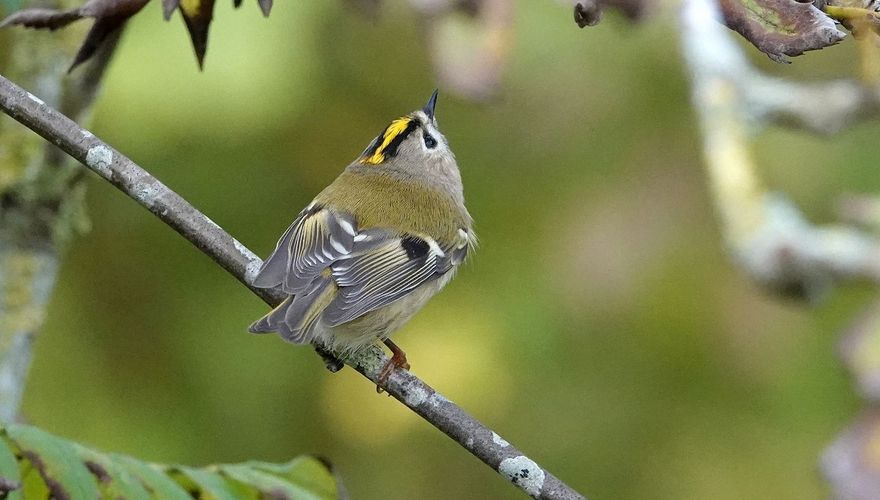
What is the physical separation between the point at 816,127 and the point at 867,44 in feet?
6.16

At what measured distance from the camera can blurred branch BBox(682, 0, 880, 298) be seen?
9.64 feet

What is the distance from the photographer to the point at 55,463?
5.11 feet

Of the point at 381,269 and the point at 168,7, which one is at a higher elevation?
the point at 168,7

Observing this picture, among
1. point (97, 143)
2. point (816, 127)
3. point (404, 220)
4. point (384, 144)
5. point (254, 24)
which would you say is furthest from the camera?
point (254, 24)

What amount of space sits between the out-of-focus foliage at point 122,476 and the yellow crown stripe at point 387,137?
1.11 m

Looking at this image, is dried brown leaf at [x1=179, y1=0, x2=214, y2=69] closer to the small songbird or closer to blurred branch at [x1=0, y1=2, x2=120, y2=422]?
the small songbird

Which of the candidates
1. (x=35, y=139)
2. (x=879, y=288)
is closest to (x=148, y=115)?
(x=35, y=139)

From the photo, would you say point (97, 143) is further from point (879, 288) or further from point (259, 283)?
point (879, 288)

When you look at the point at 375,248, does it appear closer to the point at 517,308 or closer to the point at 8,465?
the point at 8,465

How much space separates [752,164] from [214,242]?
72.6 inches

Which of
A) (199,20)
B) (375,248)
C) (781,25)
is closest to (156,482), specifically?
(199,20)

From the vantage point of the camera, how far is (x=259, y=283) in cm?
183

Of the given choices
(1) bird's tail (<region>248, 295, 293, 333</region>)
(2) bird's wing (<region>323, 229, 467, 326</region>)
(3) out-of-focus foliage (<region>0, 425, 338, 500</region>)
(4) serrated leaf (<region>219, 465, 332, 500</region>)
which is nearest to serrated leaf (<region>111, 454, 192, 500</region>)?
(3) out-of-focus foliage (<region>0, 425, 338, 500</region>)

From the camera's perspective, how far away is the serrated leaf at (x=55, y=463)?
1.54 metres
